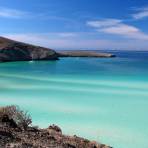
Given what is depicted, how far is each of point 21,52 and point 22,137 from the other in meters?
64.3

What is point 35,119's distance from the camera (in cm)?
1400

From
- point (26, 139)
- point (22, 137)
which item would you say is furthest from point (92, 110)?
point (26, 139)

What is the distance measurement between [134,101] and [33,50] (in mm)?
56470

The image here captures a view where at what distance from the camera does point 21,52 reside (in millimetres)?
70625

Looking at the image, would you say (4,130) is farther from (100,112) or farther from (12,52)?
(12,52)

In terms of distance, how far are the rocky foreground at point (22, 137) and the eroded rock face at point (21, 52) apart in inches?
2194

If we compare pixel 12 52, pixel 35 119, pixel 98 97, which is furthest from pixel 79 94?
pixel 12 52

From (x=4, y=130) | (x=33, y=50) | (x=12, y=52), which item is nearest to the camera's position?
(x=4, y=130)

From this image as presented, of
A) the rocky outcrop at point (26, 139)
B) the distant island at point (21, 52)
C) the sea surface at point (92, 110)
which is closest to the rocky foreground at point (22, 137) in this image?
the rocky outcrop at point (26, 139)

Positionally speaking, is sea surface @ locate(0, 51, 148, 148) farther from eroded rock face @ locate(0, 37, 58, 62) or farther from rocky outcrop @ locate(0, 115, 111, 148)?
eroded rock face @ locate(0, 37, 58, 62)

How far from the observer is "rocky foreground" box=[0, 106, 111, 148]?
6566 millimetres

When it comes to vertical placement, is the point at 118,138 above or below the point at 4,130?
below

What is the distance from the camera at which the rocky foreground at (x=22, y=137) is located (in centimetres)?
657

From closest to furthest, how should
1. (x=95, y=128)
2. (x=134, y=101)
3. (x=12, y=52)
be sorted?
(x=95, y=128) → (x=134, y=101) → (x=12, y=52)
